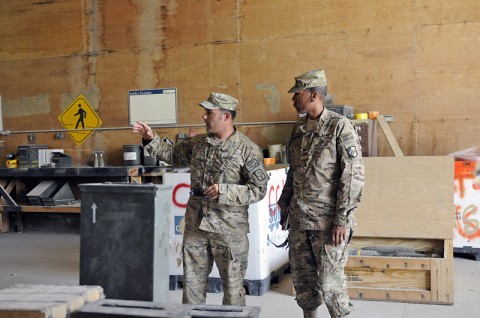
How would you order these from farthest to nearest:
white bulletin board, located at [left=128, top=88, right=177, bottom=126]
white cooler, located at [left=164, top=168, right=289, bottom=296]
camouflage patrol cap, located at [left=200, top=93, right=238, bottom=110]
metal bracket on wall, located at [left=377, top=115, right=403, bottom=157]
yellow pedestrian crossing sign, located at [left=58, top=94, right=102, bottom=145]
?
yellow pedestrian crossing sign, located at [left=58, top=94, right=102, bottom=145], white bulletin board, located at [left=128, top=88, right=177, bottom=126], metal bracket on wall, located at [left=377, top=115, right=403, bottom=157], white cooler, located at [left=164, top=168, right=289, bottom=296], camouflage patrol cap, located at [left=200, top=93, right=238, bottom=110]

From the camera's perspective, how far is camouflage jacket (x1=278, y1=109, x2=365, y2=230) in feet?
10.5

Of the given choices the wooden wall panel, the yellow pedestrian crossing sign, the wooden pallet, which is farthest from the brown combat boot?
the wooden wall panel

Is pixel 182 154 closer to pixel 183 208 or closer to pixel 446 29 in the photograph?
pixel 183 208

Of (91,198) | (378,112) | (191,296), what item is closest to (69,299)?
(91,198)

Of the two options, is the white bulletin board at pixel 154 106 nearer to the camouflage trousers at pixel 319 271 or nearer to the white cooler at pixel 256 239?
the white cooler at pixel 256 239

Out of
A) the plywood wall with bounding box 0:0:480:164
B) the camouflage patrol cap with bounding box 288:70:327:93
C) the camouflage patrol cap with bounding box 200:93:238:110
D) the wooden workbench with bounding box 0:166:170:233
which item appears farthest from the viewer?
the wooden workbench with bounding box 0:166:170:233

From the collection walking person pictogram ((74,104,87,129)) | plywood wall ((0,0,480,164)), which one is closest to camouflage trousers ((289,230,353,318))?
plywood wall ((0,0,480,164))

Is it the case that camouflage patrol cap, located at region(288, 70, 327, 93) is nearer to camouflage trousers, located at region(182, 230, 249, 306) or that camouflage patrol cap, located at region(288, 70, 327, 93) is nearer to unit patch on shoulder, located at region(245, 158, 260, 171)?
unit patch on shoulder, located at region(245, 158, 260, 171)

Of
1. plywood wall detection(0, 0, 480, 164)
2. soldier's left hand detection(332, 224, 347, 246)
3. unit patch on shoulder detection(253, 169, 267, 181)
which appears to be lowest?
soldier's left hand detection(332, 224, 347, 246)

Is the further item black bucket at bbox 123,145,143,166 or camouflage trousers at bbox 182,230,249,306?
black bucket at bbox 123,145,143,166

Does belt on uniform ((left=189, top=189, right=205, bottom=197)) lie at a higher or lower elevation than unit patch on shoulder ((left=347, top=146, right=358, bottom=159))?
lower

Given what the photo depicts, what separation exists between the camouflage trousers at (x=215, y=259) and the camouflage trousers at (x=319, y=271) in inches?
14.2

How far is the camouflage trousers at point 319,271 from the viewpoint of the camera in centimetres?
324

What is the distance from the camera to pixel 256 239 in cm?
483
